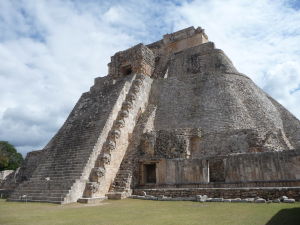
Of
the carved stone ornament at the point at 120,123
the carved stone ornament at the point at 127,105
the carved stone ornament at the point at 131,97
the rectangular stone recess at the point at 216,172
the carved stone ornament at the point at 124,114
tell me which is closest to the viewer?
the rectangular stone recess at the point at 216,172

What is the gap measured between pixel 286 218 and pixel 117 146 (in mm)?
8834

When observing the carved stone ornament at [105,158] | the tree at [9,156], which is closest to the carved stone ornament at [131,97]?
the carved stone ornament at [105,158]

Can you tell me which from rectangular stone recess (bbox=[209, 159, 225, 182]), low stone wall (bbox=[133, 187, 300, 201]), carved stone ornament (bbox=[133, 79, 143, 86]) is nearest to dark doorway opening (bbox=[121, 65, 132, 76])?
carved stone ornament (bbox=[133, 79, 143, 86])

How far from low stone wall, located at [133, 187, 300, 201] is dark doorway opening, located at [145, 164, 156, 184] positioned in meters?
1.53

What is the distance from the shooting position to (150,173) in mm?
13609

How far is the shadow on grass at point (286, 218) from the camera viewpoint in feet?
16.7

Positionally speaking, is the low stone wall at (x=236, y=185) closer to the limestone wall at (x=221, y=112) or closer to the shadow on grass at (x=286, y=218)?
the limestone wall at (x=221, y=112)

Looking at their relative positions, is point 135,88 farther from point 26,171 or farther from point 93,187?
point 26,171

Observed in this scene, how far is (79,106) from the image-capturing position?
17359 mm

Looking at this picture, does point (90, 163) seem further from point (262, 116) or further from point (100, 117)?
point (262, 116)

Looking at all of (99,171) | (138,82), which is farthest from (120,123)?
(138,82)

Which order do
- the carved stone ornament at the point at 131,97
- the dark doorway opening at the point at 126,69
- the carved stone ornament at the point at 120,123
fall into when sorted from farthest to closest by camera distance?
the dark doorway opening at the point at 126,69, the carved stone ornament at the point at 131,97, the carved stone ornament at the point at 120,123

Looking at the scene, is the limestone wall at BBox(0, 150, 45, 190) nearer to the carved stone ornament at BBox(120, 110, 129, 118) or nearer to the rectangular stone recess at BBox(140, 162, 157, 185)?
the carved stone ornament at BBox(120, 110, 129, 118)

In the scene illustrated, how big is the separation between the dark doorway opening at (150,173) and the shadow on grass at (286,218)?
7666mm
